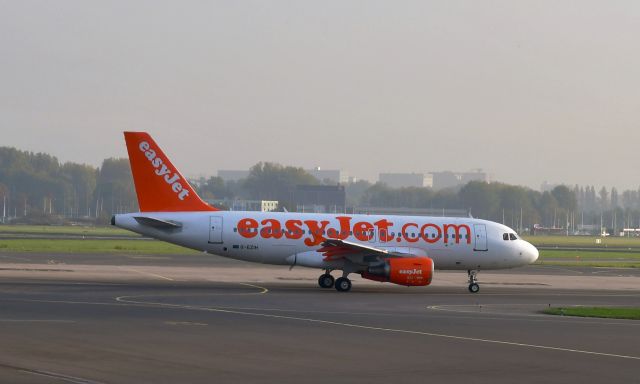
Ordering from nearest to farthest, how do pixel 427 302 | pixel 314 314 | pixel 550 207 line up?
pixel 314 314, pixel 427 302, pixel 550 207

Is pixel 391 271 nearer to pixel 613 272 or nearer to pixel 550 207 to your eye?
pixel 613 272

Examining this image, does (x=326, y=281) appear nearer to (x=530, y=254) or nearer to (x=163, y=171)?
(x=163, y=171)

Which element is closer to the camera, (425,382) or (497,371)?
(425,382)

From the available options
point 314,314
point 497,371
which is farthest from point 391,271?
point 497,371

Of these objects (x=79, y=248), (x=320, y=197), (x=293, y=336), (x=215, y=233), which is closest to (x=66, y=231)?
(x=320, y=197)

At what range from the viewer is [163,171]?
150ft

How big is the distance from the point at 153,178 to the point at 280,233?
581 cm

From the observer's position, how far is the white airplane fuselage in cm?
4559

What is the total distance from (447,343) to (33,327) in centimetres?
1013

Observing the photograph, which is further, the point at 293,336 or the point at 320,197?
the point at 320,197

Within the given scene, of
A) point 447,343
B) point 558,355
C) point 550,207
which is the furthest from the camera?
point 550,207

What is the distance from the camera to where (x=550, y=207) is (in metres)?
187

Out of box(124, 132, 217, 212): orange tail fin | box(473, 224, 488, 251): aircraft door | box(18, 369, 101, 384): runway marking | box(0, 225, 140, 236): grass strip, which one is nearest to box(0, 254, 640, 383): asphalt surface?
box(18, 369, 101, 384): runway marking

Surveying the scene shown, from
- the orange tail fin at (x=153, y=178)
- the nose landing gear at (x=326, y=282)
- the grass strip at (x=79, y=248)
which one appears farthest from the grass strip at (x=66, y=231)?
the nose landing gear at (x=326, y=282)
